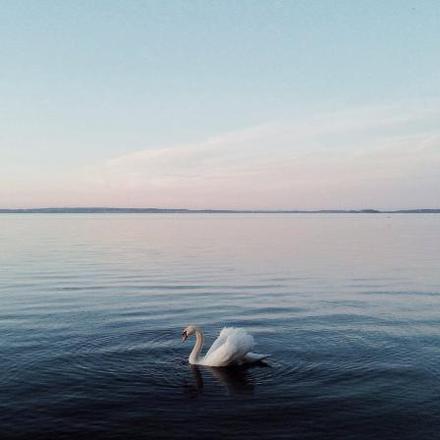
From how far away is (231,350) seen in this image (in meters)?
16.7

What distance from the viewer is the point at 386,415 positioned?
13352 mm

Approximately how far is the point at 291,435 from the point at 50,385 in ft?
22.4

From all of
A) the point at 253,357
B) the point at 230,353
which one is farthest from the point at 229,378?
the point at 253,357

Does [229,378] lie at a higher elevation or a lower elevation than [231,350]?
lower

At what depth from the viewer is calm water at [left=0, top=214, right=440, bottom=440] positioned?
12.9 meters

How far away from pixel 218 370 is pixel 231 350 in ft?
2.97

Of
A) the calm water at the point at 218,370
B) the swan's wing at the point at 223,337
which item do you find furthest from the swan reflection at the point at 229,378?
the swan's wing at the point at 223,337

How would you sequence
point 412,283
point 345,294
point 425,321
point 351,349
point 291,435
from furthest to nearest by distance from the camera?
point 412,283 < point 345,294 < point 425,321 < point 351,349 < point 291,435

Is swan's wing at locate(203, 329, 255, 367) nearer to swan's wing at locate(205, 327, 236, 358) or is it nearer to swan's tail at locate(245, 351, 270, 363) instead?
swan's wing at locate(205, 327, 236, 358)

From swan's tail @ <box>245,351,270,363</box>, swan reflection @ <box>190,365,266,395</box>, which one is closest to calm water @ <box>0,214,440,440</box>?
swan reflection @ <box>190,365,266,395</box>

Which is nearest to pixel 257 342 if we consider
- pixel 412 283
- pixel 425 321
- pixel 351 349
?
pixel 351 349

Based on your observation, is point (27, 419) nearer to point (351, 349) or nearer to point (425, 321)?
point (351, 349)

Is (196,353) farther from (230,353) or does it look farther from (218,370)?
(230,353)

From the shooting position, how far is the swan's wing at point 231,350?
1675cm
